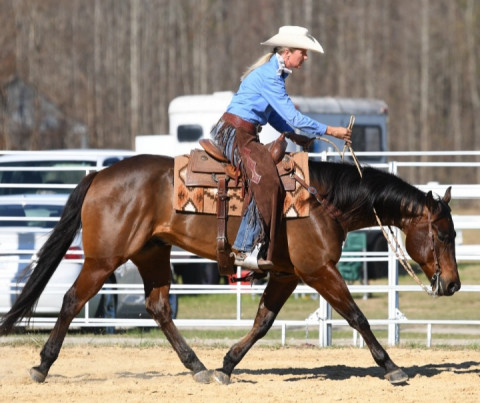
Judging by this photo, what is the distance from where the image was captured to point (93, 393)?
294 inches

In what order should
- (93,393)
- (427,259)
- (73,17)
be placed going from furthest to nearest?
1. (73,17)
2. (427,259)
3. (93,393)

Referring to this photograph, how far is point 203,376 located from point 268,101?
215 cm

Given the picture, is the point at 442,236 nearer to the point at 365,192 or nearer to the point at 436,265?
the point at 436,265

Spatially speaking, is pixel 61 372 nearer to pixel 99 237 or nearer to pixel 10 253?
pixel 99 237

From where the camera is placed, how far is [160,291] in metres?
8.43

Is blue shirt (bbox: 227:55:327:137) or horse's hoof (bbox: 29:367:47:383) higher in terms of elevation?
blue shirt (bbox: 227:55:327:137)

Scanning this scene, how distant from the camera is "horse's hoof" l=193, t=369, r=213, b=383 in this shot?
8.05 metres

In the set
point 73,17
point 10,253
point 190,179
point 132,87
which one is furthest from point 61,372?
point 73,17

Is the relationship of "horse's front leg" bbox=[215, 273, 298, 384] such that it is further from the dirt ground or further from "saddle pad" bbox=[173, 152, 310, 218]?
"saddle pad" bbox=[173, 152, 310, 218]

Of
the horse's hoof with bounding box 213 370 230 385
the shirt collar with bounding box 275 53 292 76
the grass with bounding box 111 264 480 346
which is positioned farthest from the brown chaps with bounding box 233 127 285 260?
the grass with bounding box 111 264 480 346

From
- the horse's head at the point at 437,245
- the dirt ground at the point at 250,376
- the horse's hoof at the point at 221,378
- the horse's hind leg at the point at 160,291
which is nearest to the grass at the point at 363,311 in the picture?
the dirt ground at the point at 250,376

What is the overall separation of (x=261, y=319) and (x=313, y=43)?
84.4 inches

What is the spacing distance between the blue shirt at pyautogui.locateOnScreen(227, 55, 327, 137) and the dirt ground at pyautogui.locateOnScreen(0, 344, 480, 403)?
1.90 meters

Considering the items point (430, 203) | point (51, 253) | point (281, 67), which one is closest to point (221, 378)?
point (51, 253)
